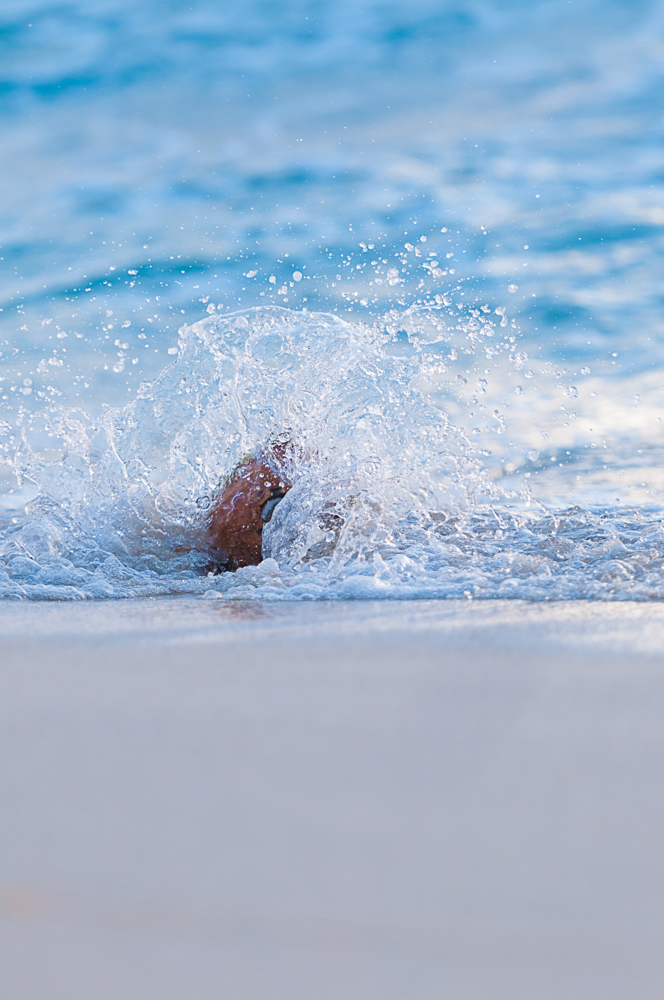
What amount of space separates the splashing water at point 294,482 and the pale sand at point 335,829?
4.51 feet

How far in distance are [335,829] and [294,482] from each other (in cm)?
267

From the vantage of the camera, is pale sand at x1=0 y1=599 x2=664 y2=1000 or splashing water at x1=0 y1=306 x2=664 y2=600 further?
splashing water at x1=0 y1=306 x2=664 y2=600

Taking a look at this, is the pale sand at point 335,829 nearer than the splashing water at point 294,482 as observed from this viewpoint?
Yes

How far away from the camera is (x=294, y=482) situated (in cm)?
330

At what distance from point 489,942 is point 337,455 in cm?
288

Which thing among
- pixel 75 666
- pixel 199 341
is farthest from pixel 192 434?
pixel 75 666

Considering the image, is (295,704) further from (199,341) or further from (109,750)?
(199,341)

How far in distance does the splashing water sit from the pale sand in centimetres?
137

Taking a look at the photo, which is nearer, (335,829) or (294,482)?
(335,829)

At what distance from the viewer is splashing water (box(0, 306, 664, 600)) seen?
2.74 meters

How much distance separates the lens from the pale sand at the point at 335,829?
1.65 feet

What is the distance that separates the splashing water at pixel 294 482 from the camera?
274 cm

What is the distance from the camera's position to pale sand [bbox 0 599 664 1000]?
504 mm

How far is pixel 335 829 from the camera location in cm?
66
